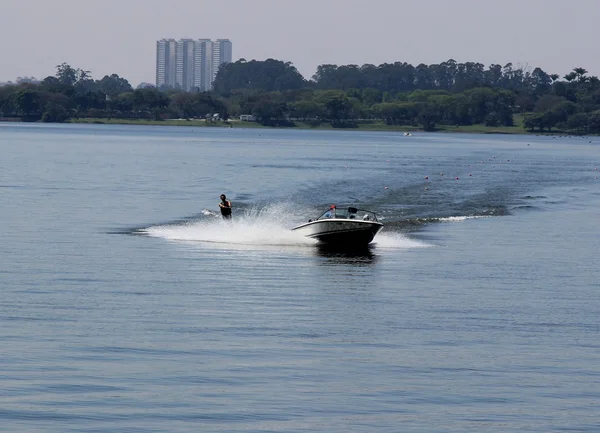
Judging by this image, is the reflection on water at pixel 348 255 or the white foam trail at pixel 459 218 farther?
the white foam trail at pixel 459 218

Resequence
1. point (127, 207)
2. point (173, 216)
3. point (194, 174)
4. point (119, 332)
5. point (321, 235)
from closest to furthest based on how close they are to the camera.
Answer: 1. point (119, 332)
2. point (321, 235)
3. point (173, 216)
4. point (127, 207)
5. point (194, 174)

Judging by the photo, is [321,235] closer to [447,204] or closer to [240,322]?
[240,322]

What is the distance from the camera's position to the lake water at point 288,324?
23.9 m

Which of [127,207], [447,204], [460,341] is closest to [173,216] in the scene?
[127,207]

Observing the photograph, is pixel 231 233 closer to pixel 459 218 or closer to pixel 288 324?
pixel 459 218

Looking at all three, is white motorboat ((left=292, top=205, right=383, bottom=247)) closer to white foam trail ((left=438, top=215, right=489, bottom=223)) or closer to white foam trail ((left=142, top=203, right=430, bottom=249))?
white foam trail ((left=142, top=203, right=430, bottom=249))

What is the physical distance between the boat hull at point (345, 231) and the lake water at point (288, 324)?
0.80 meters

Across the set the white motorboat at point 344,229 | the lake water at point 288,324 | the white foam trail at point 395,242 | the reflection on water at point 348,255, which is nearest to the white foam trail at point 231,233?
the lake water at point 288,324

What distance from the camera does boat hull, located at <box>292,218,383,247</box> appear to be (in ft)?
166

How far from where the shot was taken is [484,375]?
27.1 meters

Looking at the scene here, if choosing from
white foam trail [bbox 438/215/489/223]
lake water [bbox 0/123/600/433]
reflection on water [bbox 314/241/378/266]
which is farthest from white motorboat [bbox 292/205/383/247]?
white foam trail [bbox 438/215/489/223]

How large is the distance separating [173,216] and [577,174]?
7692 cm

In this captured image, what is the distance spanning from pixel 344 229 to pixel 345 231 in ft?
0.33

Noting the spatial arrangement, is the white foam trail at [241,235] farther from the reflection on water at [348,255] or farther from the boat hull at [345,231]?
the reflection on water at [348,255]
